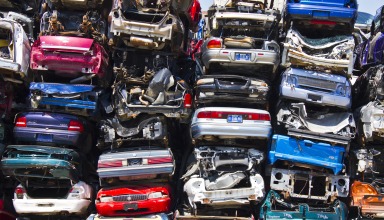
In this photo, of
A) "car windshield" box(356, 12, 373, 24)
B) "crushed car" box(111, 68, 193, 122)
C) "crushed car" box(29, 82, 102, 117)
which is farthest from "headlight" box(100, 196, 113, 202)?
"car windshield" box(356, 12, 373, 24)

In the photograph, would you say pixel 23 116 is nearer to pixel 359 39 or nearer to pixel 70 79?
pixel 70 79

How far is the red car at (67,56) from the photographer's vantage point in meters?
11.4

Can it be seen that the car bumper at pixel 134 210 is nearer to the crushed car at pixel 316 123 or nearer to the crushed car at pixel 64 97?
the crushed car at pixel 64 97

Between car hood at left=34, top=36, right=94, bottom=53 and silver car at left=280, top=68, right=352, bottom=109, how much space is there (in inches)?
172

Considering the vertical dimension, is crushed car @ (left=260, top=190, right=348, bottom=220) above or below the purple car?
below

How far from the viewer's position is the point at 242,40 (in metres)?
11.5

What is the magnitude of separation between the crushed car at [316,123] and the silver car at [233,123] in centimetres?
57

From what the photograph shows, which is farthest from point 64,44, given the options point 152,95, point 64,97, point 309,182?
point 309,182

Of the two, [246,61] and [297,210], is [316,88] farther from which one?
[297,210]

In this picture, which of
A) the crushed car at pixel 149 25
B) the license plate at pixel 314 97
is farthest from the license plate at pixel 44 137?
the license plate at pixel 314 97

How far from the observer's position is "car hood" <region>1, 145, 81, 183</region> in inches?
429

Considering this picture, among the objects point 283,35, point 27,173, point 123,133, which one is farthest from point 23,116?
point 283,35

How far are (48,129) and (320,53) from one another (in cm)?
621

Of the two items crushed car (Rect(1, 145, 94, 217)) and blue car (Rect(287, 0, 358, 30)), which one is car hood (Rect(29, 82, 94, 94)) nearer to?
crushed car (Rect(1, 145, 94, 217))
